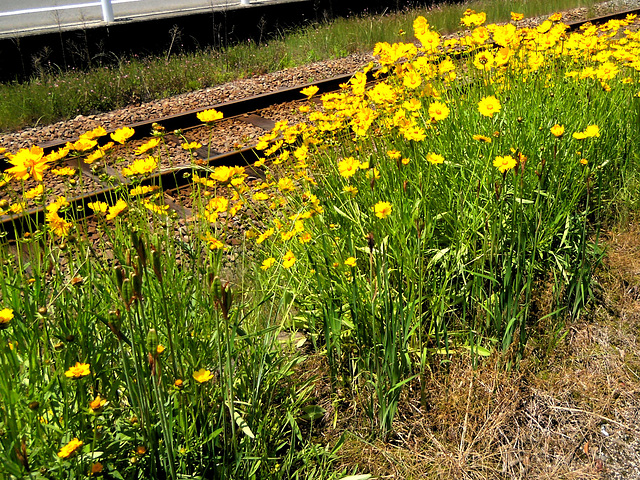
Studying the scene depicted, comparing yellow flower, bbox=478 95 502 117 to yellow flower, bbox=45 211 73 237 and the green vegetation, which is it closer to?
the green vegetation

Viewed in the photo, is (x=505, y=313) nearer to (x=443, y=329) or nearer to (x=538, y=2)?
(x=443, y=329)

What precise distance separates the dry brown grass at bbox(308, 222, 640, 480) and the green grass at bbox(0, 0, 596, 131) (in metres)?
6.51

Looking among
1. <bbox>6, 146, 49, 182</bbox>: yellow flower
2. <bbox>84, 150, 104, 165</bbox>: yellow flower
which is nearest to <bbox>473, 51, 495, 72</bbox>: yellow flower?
<bbox>84, 150, 104, 165</bbox>: yellow flower

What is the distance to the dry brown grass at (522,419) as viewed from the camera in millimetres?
2324

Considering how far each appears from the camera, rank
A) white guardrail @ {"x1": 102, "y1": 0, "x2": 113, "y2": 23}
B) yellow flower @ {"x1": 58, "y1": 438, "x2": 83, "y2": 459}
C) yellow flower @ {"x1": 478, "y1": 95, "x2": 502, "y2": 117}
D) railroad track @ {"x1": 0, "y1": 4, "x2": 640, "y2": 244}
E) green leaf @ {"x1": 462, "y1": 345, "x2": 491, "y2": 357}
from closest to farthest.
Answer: yellow flower @ {"x1": 58, "y1": 438, "x2": 83, "y2": 459}
green leaf @ {"x1": 462, "y1": 345, "x2": 491, "y2": 357}
yellow flower @ {"x1": 478, "y1": 95, "x2": 502, "y2": 117}
railroad track @ {"x1": 0, "y1": 4, "x2": 640, "y2": 244}
white guardrail @ {"x1": 102, "y1": 0, "x2": 113, "y2": 23}

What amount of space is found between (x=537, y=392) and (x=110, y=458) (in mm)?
1687

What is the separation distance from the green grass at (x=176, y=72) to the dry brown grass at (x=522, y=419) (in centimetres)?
651

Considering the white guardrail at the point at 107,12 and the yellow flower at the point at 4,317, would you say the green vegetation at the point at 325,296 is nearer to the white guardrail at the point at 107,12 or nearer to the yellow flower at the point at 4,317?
the yellow flower at the point at 4,317

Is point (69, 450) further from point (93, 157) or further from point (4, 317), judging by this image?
point (93, 157)

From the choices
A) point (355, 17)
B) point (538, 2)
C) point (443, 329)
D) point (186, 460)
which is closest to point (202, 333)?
point (186, 460)

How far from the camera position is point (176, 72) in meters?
9.12

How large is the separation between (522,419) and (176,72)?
310 inches

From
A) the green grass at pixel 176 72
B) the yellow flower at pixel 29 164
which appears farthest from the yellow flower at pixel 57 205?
the green grass at pixel 176 72

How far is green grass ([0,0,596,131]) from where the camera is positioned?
7.84 m
